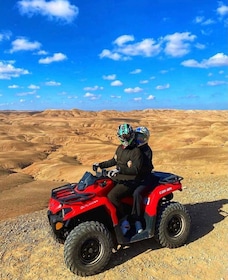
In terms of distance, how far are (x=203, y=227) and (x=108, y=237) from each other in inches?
97.2

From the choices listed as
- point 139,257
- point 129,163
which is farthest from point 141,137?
point 139,257

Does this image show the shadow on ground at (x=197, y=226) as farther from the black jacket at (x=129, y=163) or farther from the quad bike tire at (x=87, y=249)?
the black jacket at (x=129, y=163)

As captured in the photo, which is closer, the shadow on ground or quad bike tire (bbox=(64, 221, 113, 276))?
quad bike tire (bbox=(64, 221, 113, 276))

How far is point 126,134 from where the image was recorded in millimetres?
5551

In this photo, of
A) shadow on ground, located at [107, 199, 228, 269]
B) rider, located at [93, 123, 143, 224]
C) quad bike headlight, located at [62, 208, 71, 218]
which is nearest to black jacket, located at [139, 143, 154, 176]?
rider, located at [93, 123, 143, 224]

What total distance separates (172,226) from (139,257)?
835 mm

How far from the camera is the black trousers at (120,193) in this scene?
17.8 feet

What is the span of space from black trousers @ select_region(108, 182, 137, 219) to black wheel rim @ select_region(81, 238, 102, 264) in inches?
25.3

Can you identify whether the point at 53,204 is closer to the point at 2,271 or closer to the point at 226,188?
the point at 2,271

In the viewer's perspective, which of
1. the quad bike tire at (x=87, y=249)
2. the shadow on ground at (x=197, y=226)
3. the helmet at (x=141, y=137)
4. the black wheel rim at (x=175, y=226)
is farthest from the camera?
the black wheel rim at (x=175, y=226)

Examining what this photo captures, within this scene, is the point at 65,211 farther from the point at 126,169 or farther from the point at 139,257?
the point at 139,257

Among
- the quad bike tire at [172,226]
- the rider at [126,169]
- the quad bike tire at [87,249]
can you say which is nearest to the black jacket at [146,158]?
the rider at [126,169]

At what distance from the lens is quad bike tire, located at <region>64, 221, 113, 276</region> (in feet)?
16.3

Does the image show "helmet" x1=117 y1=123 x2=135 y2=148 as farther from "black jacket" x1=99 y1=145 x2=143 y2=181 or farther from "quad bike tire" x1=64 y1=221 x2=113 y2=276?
"quad bike tire" x1=64 y1=221 x2=113 y2=276
